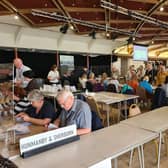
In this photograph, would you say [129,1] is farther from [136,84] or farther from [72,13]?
[136,84]

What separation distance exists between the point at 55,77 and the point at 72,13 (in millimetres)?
2473

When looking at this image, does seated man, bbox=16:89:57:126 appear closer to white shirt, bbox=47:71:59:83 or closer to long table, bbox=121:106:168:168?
long table, bbox=121:106:168:168

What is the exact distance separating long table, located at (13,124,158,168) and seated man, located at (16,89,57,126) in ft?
2.51

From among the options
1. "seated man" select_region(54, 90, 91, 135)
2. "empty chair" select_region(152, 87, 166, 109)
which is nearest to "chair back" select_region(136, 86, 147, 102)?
"empty chair" select_region(152, 87, 166, 109)

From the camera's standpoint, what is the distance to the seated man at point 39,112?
8.77ft

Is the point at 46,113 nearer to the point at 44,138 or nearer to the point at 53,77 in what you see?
the point at 44,138

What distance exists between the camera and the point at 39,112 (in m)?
2.80

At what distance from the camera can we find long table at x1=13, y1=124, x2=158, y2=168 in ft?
5.19

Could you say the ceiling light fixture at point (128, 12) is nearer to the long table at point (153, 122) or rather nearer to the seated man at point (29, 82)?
the seated man at point (29, 82)

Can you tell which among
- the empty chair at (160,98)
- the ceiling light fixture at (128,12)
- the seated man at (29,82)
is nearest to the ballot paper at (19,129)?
the seated man at (29,82)

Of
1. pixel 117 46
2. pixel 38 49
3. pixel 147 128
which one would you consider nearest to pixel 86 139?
pixel 147 128

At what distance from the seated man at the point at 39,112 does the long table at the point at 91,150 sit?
0.76 meters

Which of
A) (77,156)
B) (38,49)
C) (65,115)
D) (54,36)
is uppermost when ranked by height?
(54,36)

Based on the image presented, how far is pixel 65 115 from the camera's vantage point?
95.7 inches
